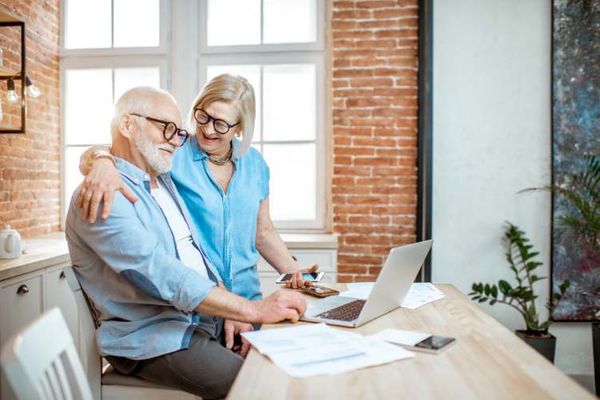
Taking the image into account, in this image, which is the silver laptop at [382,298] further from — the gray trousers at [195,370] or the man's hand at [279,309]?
the gray trousers at [195,370]

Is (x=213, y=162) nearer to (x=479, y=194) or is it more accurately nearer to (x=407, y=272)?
(x=407, y=272)

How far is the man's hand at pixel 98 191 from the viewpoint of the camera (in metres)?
1.43

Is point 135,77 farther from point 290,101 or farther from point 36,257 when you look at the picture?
point 36,257

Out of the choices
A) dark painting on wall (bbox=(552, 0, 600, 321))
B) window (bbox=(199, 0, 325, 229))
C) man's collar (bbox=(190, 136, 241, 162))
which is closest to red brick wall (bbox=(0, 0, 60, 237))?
window (bbox=(199, 0, 325, 229))

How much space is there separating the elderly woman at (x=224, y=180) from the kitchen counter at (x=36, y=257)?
111 cm

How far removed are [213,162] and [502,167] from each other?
224 centimetres

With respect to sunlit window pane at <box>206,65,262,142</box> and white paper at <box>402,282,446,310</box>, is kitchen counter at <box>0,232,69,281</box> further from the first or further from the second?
white paper at <box>402,282,446,310</box>

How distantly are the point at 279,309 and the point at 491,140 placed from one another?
2.59 metres


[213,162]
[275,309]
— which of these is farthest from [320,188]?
[275,309]

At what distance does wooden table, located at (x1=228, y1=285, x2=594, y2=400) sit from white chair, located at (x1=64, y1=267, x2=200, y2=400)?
19.8 inches

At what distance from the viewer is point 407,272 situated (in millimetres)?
1587

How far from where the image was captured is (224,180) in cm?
214

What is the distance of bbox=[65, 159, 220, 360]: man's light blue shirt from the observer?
1455 millimetres

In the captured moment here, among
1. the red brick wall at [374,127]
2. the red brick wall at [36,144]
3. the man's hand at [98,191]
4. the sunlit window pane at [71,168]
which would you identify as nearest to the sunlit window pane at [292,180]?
the red brick wall at [374,127]
